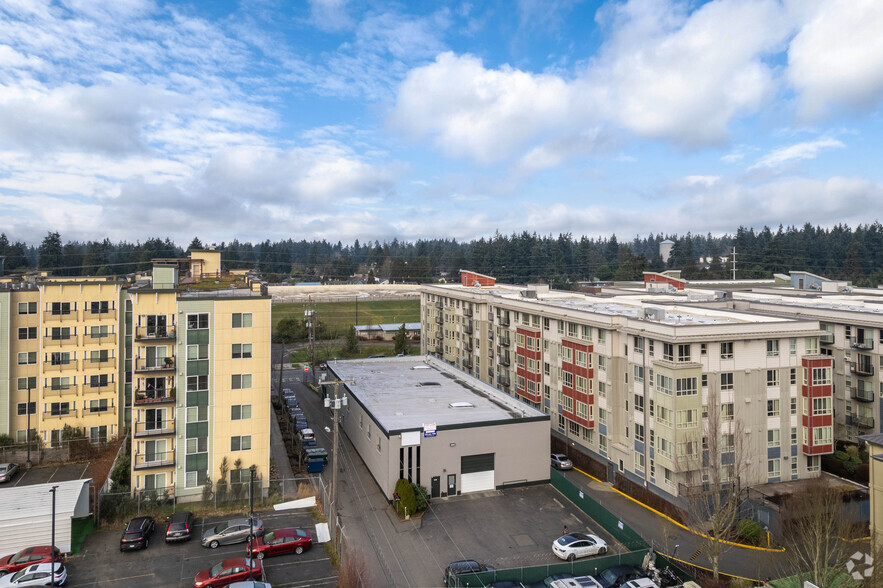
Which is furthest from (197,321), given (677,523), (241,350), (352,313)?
(352,313)

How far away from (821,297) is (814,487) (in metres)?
A: 30.7

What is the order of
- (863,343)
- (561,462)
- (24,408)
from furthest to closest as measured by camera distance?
(24,408)
(561,462)
(863,343)

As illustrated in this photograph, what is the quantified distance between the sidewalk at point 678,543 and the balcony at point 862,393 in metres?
18.8

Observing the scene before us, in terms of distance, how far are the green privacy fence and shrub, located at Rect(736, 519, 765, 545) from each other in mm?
5557

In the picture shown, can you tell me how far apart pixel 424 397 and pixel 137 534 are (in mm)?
22026

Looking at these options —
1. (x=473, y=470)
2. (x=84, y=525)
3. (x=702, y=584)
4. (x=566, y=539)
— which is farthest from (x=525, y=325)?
(x=84, y=525)

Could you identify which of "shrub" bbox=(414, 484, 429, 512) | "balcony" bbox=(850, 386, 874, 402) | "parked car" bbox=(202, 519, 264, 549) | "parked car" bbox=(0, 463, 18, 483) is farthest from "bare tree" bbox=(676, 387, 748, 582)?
"parked car" bbox=(0, 463, 18, 483)

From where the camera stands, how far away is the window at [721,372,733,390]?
32812 millimetres

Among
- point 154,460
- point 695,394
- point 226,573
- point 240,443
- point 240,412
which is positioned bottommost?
point 226,573

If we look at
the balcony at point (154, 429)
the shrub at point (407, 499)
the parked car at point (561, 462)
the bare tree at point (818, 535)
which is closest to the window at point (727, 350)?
the bare tree at point (818, 535)

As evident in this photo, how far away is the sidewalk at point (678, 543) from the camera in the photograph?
84.3ft

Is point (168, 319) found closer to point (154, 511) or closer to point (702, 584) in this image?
point (154, 511)

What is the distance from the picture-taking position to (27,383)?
4078 cm

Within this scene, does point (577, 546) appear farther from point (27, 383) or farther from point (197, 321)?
point (27, 383)
